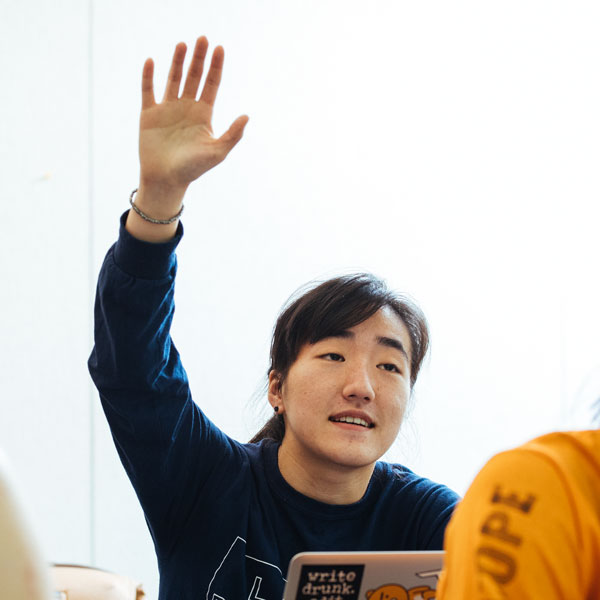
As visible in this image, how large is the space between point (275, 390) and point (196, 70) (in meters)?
0.51

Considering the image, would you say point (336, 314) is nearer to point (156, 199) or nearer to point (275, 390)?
point (275, 390)

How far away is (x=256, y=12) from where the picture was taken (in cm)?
242

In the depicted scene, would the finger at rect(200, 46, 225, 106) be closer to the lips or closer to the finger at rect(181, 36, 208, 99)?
the finger at rect(181, 36, 208, 99)

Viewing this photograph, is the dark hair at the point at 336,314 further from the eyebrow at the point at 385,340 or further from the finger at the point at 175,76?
the finger at the point at 175,76

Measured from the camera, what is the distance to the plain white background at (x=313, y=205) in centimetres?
218

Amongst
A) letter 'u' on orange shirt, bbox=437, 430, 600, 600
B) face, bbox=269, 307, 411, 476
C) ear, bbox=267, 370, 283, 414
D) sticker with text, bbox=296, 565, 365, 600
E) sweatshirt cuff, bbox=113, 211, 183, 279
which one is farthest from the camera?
ear, bbox=267, 370, 283, 414

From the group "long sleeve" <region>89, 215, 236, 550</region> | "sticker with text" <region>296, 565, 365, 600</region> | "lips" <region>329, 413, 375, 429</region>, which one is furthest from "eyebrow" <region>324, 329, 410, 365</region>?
"sticker with text" <region>296, 565, 365, 600</region>

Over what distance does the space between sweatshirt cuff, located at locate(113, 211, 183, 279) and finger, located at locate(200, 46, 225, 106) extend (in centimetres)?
21

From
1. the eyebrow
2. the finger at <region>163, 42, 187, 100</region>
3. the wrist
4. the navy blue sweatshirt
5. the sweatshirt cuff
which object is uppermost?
the finger at <region>163, 42, 187, 100</region>

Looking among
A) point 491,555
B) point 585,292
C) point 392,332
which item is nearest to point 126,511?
point 392,332

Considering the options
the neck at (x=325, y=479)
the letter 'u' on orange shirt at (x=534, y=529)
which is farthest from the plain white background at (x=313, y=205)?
the letter 'u' on orange shirt at (x=534, y=529)

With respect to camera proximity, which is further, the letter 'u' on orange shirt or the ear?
the ear

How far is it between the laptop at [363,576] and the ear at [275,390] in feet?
1.70

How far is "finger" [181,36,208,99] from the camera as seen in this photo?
3.32 ft
